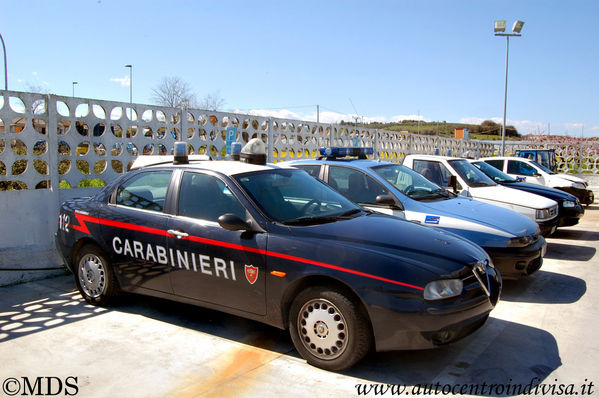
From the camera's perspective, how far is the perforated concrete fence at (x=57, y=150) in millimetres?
6129

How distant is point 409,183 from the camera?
6812 mm

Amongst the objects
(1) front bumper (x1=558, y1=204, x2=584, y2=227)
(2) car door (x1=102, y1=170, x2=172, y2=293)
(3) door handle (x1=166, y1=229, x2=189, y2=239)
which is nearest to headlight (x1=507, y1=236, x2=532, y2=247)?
(3) door handle (x1=166, y1=229, x2=189, y2=239)

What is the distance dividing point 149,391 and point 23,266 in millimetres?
3700

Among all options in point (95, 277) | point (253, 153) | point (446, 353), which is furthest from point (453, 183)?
point (95, 277)

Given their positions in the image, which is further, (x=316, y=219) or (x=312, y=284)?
(x=316, y=219)

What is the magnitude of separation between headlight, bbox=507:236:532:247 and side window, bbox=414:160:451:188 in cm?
282

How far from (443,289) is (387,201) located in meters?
2.39

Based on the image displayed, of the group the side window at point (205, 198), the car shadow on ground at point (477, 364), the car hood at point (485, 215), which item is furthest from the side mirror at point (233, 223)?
the car hood at point (485, 215)

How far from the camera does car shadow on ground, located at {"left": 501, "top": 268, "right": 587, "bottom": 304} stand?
18.5ft

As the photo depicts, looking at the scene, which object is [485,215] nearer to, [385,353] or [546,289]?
[546,289]

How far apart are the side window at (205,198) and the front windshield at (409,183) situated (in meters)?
2.79

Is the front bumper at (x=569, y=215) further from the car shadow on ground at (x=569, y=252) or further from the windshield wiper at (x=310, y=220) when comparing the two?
the windshield wiper at (x=310, y=220)

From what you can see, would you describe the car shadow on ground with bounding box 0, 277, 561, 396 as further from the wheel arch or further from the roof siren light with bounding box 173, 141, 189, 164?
the roof siren light with bounding box 173, 141, 189, 164

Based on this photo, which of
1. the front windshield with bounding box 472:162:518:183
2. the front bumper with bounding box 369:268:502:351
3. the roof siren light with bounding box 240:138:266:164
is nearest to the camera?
the front bumper with bounding box 369:268:502:351
